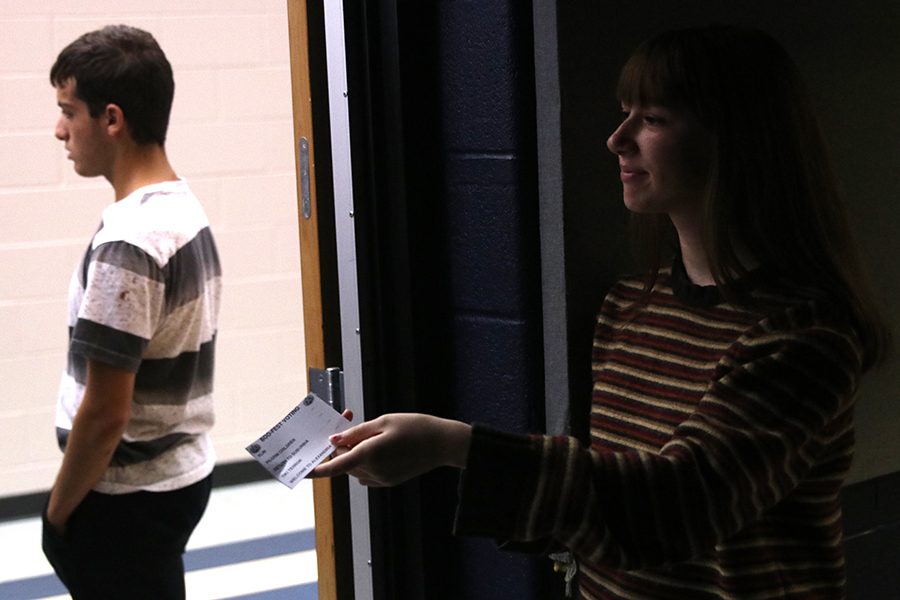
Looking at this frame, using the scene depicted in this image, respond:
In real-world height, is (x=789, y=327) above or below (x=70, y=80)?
below

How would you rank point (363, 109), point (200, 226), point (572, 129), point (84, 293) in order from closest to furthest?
1. point (572, 129)
2. point (363, 109)
3. point (84, 293)
4. point (200, 226)

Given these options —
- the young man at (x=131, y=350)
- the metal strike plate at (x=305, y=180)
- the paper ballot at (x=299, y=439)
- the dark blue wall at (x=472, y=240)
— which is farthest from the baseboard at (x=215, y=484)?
the paper ballot at (x=299, y=439)

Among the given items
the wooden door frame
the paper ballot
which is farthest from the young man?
the paper ballot

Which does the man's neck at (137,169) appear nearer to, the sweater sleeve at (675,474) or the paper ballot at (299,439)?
the paper ballot at (299,439)

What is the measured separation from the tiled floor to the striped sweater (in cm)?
249

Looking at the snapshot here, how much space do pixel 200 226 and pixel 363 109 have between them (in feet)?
1.98

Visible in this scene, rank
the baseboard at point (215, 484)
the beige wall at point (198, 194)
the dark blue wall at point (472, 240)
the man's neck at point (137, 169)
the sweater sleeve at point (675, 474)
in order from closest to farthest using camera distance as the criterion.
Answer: the sweater sleeve at point (675, 474) < the dark blue wall at point (472, 240) < the man's neck at point (137, 169) < the beige wall at point (198, 194) < the baseboard at point (215, 484)

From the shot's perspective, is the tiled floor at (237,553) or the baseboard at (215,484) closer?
the tiled floor at (237,553)

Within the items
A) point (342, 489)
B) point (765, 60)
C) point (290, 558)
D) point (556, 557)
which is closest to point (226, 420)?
point (290, 558)

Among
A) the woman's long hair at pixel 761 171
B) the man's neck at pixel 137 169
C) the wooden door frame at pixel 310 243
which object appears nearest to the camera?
the woman's long hair at pixel 761 171

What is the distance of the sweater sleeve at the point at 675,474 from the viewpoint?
1128 mm

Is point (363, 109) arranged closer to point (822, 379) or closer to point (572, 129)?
point (572, 129)

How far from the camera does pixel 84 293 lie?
2070 mm

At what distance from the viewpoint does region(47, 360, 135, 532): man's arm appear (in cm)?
205
